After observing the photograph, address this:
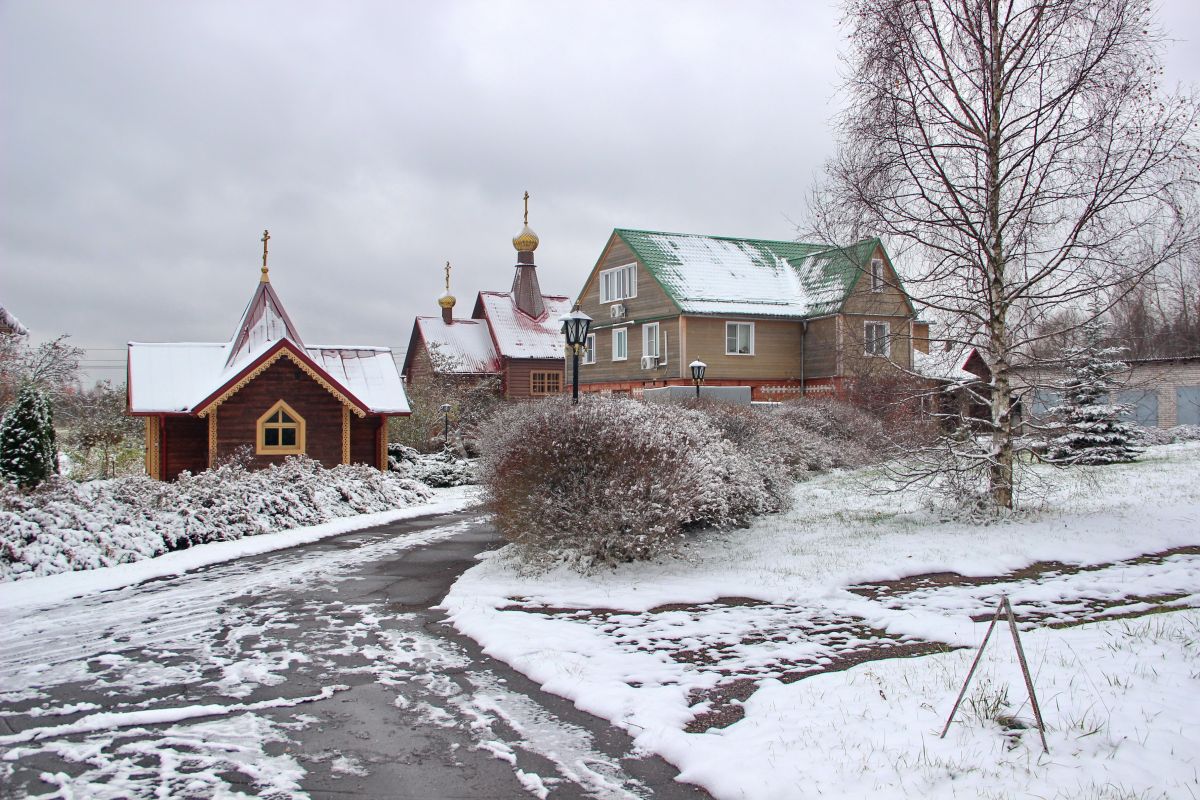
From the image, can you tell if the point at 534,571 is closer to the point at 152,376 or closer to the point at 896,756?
the point at 896,756

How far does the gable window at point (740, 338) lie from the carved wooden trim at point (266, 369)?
54.3ft

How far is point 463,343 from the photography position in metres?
47.3

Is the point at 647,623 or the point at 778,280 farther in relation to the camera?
the point at 778,280

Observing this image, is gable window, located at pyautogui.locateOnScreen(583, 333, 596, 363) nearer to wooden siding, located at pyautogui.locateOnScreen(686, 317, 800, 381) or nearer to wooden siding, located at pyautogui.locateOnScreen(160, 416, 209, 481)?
wooden siding, located at pyautogui.locateOnScreen(686, 317, 800, 381)

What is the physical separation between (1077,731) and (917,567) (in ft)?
18.4

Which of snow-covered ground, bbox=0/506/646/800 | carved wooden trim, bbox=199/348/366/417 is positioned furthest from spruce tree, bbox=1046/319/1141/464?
snow-covered ground, bbox=0/506/646/800

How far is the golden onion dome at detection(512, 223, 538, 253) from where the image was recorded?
48653 mm

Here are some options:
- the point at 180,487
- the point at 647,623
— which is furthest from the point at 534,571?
the point at 180,487

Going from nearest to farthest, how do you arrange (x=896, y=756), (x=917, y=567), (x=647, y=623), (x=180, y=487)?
(x=896, y=756), (x=647, y=623), (x=917, y=567), (x=180, y=487)

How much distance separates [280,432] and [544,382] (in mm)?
24725

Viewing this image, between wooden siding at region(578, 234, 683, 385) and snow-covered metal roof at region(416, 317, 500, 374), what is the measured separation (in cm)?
804

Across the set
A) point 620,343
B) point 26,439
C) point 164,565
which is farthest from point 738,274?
point 164,565

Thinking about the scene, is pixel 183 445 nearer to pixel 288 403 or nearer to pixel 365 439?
pixel 288 403

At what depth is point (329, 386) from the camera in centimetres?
2155
